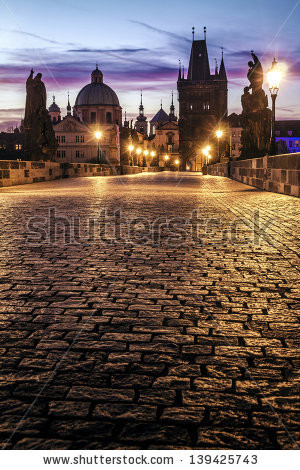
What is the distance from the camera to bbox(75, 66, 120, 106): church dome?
11775 centimetres

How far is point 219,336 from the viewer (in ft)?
11.3

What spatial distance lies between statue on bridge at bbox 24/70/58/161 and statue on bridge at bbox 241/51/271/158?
1017 cm

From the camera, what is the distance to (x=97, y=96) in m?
118

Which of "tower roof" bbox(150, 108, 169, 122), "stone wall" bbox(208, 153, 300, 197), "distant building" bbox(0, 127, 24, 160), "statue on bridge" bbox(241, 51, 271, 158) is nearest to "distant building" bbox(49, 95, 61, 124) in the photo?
"distant building" bbox(0, 127, 24, 160)

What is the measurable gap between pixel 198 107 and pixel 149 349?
395ft

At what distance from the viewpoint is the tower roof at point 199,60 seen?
120 m

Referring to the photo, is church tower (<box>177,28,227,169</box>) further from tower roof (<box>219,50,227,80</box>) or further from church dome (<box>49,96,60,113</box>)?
church dome (<box>49,96,60,113</box>)

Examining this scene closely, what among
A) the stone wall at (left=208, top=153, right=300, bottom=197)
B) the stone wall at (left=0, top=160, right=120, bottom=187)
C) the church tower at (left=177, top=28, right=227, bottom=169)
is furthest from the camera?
the church tower at (left=177, top=28, right=227, bottom=169)

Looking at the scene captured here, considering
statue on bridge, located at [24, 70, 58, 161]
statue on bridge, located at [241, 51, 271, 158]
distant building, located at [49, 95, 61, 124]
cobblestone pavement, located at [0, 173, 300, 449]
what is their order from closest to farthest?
cobblestone pavement, located at [0, 173, 300, 449], statue on bridge, located at [241, 51, 271, 158], statue on bridge, located at [24, 70, 58, 161], distant building, located at [49, 95, 61, 124]

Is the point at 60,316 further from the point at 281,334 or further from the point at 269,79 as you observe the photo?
the point at 269,79

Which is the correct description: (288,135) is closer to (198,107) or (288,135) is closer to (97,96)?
(198,107)

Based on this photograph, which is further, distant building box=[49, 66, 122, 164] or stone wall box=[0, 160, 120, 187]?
distant building box=[49, 66, 122, 164]

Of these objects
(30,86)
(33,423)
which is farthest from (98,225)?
(30,86)

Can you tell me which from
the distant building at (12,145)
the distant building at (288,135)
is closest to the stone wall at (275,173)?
the distant building at (12,145)
